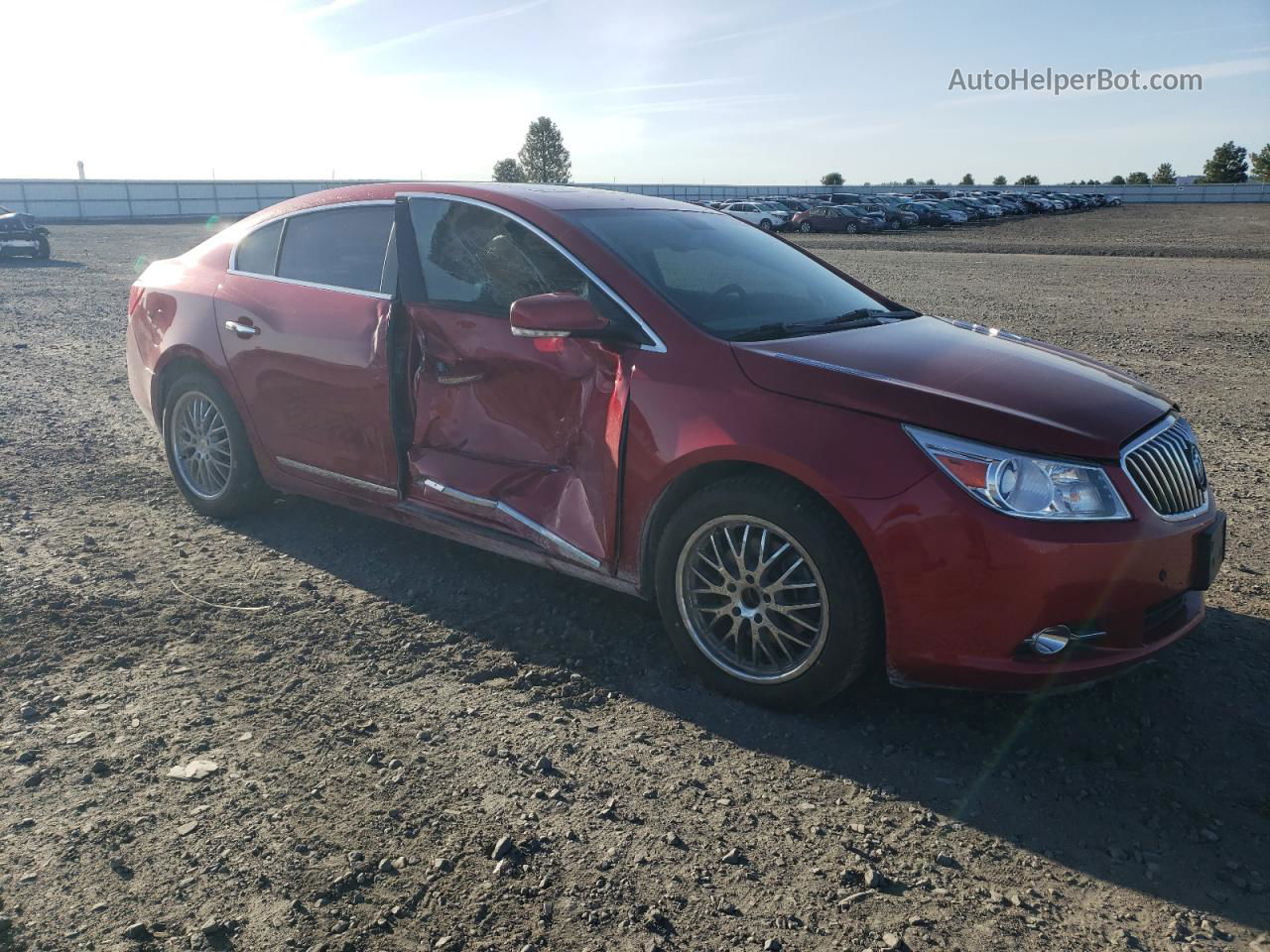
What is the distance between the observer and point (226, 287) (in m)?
5.39

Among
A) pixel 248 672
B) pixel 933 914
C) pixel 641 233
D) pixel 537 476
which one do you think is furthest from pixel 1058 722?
pixel 248 672

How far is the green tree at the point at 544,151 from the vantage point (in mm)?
111562

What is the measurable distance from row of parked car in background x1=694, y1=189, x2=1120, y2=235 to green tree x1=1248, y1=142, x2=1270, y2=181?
36555 millimetres

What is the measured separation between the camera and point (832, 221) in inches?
1695

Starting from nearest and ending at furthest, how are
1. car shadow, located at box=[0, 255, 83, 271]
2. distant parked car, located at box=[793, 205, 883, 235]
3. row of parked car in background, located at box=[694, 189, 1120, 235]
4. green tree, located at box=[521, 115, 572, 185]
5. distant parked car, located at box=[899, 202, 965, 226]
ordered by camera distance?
car shadow, located at box=[0, 255, 83, 271] → distant parked car, located at box=[793, 205, 883, 235] → row of parked car in background, located at box=[694, 189, 1120, 235] → distant parked car, located at box=[899, 202, 965, 226] → green tree, located at box=[521, 115, 572, 185]

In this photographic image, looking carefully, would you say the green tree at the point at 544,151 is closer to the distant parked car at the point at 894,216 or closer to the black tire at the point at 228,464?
the distant parked car at the point at 894,216

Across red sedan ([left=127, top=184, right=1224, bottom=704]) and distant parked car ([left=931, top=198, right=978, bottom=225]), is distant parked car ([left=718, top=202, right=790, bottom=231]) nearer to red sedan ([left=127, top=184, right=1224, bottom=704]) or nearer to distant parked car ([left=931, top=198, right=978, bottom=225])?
distant parked car ([left=931, top=198, right=978, bottom=225])

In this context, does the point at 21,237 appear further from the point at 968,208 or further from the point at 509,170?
the point at 509,170

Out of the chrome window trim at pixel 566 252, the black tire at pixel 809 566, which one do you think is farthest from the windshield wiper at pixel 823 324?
the black tire at pixel 809 566

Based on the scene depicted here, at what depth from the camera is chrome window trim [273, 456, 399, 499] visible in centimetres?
471

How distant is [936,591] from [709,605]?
2.79 ft

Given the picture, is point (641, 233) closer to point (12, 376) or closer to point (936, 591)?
point (936, 591)

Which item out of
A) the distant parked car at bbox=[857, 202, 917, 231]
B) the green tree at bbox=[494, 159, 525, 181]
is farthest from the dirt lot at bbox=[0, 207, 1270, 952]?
the green tree at bbox=[494, 159, 525, 181]

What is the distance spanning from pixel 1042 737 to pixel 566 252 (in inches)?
98.9
